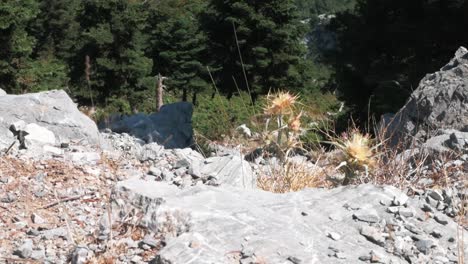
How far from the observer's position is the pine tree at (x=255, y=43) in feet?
62.0

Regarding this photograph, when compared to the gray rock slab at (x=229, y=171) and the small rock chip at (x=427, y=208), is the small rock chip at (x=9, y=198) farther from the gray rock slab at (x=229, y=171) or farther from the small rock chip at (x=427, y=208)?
the small rock chip at (x=427, y=208)

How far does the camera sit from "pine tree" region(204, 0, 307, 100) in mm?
18891

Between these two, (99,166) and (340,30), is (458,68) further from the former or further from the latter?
(340,30)

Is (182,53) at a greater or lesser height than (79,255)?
lesser

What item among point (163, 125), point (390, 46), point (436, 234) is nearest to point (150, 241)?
point (436, 234)

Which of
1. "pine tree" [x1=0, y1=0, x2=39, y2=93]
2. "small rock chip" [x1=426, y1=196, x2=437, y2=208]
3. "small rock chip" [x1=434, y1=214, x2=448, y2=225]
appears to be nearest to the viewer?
"small rock chip" [x1=434, y1=214, x2=448, y2=225]

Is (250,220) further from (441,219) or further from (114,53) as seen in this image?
(114,53)

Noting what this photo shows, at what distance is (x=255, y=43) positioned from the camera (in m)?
20.0

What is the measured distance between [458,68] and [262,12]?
49.3ft

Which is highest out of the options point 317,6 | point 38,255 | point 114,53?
point 38,255

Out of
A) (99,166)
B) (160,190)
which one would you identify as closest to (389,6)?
(99,166)

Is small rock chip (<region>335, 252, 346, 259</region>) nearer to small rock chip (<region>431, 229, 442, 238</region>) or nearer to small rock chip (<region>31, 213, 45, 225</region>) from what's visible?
small rock chip (<region>431, 229, 442, 238</region>)

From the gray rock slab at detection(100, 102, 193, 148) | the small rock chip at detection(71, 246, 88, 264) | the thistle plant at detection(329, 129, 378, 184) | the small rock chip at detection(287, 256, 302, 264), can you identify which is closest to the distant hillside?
the gray rock slab at detection(100, 102, 193, 148)

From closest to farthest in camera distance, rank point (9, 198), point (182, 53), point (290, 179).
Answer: point (9, 198)
point (290, 179)
point (182, 53)
